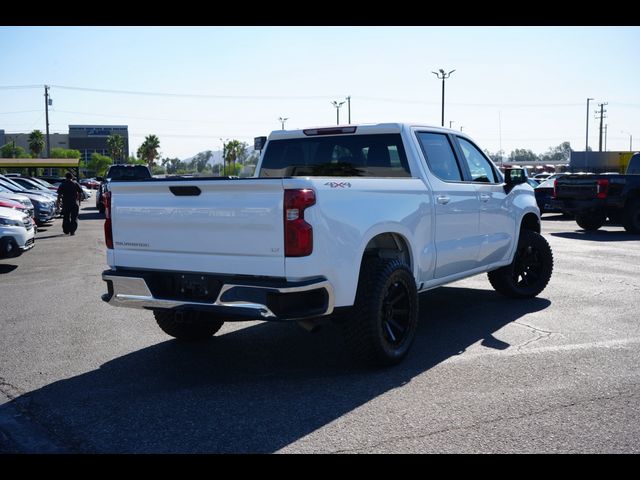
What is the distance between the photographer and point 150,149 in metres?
109

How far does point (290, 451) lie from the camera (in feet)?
12.6

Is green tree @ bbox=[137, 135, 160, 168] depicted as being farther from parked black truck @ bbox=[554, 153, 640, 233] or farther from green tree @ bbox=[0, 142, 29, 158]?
parked black truck @ bbox=[554, 153, 640, 233]

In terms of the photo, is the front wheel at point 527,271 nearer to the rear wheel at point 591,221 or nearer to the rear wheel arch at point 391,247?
the rear wheel arch at point 391,247

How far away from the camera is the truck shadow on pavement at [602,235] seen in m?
16.7

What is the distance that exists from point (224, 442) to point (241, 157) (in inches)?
4919

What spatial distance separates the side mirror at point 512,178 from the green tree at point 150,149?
105 meters

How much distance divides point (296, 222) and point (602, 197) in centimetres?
1557

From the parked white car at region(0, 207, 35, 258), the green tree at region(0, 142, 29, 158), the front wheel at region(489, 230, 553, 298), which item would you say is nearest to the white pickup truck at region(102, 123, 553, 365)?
the front wheel at region(489, 230, 553, 298)

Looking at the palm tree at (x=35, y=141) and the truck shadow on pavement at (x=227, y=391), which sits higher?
the palm tree at (x=35, y=141)

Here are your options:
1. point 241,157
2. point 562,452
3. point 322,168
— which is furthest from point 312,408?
point 241,157

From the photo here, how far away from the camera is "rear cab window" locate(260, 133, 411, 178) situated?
21.6 feet

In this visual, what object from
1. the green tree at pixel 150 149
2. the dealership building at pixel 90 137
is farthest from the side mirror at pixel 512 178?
the dealership building at pixel 90 137

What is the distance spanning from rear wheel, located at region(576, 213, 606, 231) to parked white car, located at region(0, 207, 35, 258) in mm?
14361
